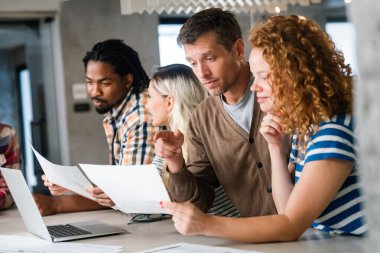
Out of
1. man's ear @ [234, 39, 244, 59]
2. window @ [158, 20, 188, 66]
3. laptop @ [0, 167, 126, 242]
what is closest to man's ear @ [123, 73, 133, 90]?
man's ear @ [234, 39, 244, 59]

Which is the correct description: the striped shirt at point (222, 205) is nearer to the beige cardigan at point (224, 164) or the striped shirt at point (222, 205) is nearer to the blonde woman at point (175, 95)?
the beige cardigan at point (224, 164)

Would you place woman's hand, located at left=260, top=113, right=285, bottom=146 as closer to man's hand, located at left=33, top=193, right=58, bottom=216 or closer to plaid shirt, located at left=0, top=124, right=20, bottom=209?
man's hand, located at left=33, top=193, right=58, bottom=216

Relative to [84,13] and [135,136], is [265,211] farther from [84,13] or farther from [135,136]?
[84,13]

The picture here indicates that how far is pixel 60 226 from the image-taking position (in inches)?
84.8

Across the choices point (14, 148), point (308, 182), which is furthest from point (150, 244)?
point (14, 148)

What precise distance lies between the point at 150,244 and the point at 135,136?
1.05m

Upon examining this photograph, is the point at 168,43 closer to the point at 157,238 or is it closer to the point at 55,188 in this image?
the point at 55,188

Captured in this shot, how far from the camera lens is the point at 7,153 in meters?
3.06

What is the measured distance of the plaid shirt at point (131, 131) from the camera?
2.67 meters

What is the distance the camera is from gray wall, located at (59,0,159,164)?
23.2ft

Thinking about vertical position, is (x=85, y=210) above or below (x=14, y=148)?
below

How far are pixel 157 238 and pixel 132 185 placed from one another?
176 millimetres

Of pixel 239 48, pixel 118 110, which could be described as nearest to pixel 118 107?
pixel 118 110

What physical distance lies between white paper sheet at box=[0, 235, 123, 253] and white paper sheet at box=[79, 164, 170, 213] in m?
0.18
